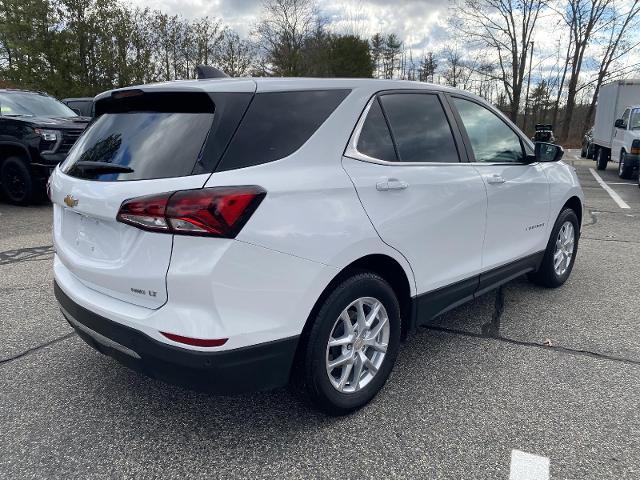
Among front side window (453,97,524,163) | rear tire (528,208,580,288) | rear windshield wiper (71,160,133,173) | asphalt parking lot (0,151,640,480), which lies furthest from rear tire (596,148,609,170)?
rear windshield wiper (71,160,133,173)

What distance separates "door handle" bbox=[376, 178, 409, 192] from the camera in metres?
2.54

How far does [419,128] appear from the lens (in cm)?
300

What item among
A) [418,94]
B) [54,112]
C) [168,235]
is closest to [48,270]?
[168,235]

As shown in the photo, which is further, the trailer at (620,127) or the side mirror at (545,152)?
the trailer at (620,127)

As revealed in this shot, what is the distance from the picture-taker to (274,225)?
2.07m

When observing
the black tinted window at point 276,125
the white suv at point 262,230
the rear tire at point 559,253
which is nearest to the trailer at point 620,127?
the rear tire at point 559,253

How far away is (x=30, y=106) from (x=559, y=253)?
A: 9354 mm

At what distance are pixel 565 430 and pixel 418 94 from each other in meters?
2.07

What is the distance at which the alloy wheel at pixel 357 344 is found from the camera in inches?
98.4

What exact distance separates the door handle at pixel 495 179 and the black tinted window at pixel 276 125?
→ 55.6 inches

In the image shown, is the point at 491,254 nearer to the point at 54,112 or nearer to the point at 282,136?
the point at 282,136

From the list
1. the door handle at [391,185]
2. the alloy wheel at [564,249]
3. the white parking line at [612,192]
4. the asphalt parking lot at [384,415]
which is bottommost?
the asphalt parking lot at [384,415]

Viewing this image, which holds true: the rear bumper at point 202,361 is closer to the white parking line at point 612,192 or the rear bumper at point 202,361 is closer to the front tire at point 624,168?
the white parking line at point 612,192

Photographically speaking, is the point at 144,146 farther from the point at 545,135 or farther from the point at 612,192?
the point at 612,192
